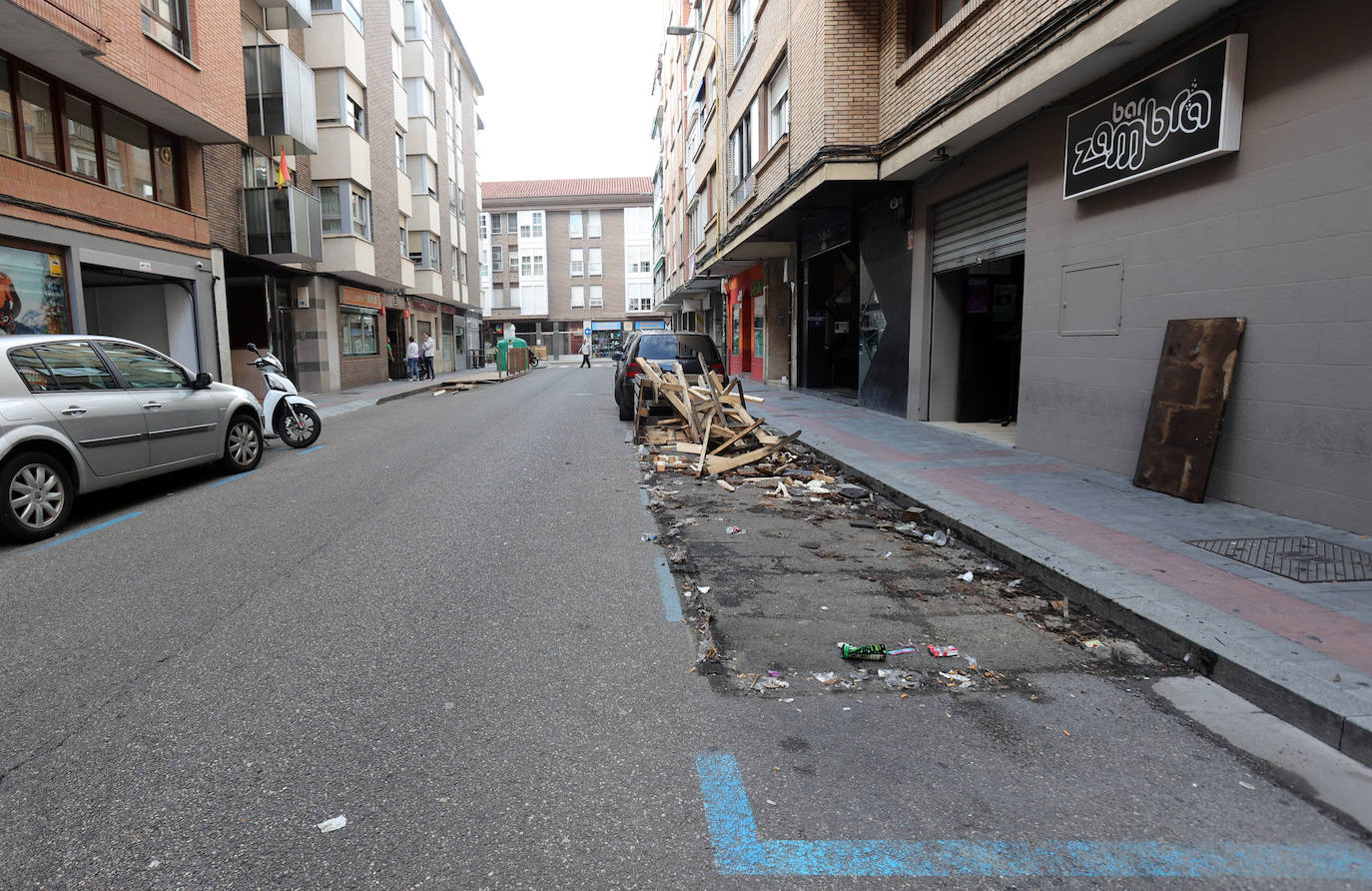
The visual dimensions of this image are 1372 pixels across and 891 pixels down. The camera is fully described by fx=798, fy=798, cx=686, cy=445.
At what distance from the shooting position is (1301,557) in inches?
191

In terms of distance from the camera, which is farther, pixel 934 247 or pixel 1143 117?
pixel 934 247

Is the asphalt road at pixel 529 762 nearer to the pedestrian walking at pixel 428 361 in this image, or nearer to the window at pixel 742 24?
the window at pixel 742 24

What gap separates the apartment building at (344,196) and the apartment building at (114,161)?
128 cm

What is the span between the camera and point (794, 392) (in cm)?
1944

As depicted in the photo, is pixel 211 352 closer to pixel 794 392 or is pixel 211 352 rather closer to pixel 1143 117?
pixel 794 392

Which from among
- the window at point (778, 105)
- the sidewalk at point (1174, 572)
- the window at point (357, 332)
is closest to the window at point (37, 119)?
the window at point (778, 105)

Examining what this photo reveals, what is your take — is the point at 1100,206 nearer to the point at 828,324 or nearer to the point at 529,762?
the point at 529,762

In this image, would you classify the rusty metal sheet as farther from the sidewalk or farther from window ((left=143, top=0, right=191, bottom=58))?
window ((left=143, top=0, right=191, bottom=58))

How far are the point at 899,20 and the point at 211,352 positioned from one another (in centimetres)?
1486

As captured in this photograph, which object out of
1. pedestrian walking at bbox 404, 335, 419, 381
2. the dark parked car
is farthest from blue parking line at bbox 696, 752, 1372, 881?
pedestrian walking at bbox 404, 335, 419, 381

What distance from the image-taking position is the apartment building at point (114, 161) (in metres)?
11.9

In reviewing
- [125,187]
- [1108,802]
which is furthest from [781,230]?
[1108,802]

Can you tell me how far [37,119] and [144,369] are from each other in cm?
817

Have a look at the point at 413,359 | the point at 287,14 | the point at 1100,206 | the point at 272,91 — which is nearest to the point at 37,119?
the point at 272,91
